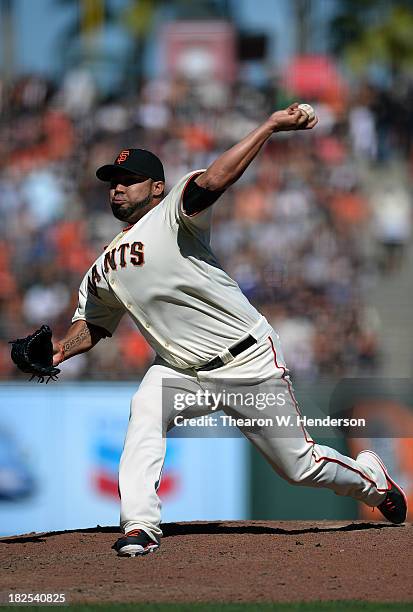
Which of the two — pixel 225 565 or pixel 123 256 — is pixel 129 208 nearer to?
pixel 123 256

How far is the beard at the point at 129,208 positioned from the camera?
220 inches

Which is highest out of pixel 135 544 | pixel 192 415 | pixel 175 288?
pixel 175 288

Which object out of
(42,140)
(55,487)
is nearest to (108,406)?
(55,487)

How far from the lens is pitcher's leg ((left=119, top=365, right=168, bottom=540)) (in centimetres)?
532

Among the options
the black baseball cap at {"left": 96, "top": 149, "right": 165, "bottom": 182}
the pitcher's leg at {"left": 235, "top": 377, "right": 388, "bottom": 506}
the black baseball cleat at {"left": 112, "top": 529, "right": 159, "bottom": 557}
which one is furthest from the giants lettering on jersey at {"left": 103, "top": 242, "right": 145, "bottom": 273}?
the black baseball cleat at {"left": 112, "top": 529, "right": 159, "bottom": 557}

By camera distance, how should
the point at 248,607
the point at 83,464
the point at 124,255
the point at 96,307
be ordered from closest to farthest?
1. the point at 248,607
2. the point at 124,255
3. the point at 96,307
4. the point at 83,464

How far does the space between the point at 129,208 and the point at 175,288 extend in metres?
0.54

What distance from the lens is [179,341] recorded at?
5.43 metres

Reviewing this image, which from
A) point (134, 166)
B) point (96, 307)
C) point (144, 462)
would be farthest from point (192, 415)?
point (134, 166)

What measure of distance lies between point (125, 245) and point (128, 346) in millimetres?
5769

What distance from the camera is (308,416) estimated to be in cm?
830

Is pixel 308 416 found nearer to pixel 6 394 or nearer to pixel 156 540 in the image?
pixel 6 394

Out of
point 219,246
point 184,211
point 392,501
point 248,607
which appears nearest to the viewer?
point 248,607

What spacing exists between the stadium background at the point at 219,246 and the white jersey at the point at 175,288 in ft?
9.87
